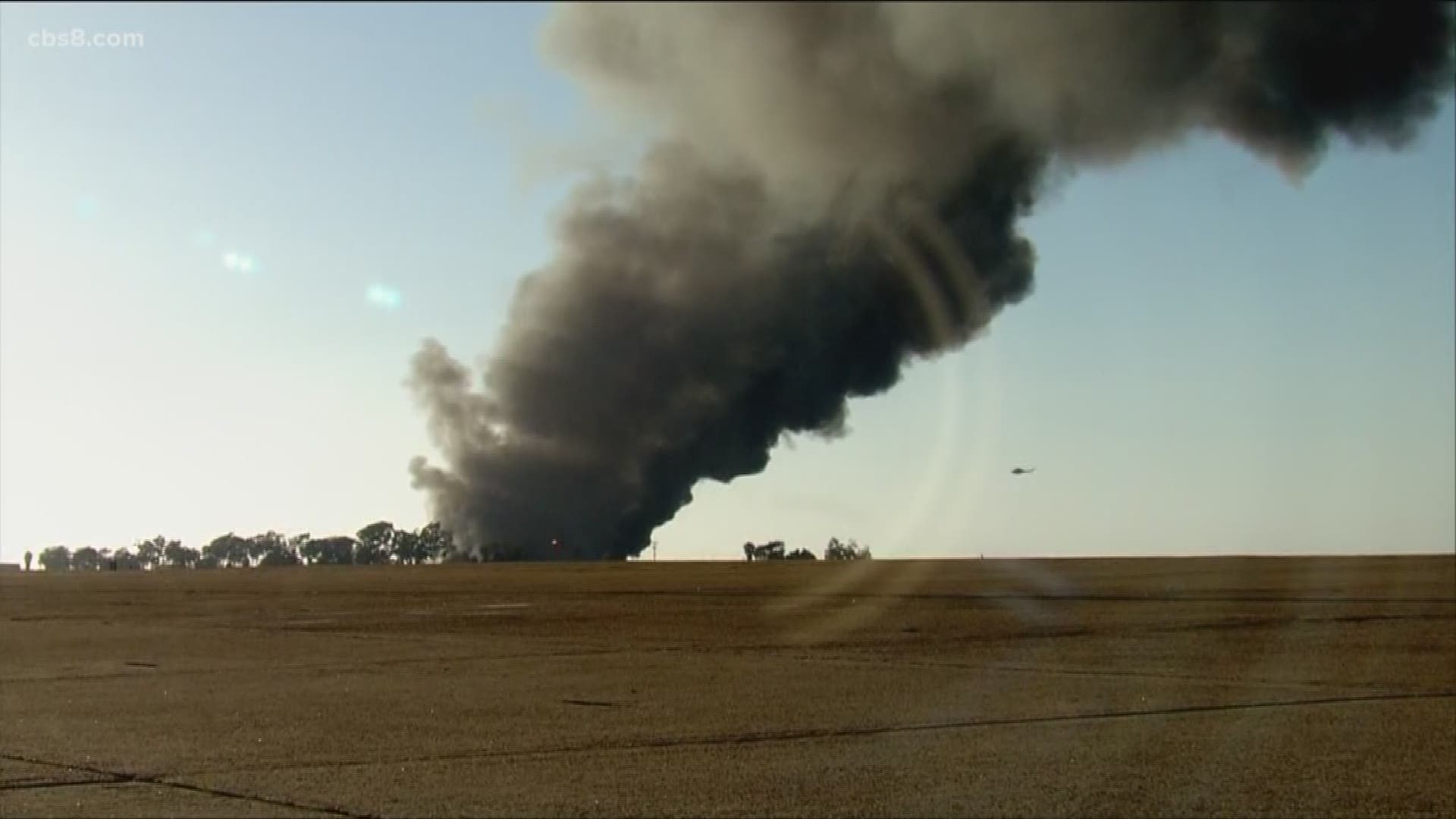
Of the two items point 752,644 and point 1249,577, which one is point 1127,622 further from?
point 1249,577

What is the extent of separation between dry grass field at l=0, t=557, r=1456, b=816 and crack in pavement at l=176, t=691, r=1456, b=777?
0.04m

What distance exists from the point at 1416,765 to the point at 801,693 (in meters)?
5.57

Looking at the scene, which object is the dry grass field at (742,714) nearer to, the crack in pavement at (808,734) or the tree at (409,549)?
the crack in pavement at (808,734)

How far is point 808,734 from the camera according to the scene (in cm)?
1192

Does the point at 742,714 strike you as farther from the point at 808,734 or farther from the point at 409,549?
the point at 409,549

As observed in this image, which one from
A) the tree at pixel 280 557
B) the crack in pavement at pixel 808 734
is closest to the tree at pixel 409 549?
the tree at pixel 280 557

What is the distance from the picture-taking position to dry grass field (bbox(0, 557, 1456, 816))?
930 cm

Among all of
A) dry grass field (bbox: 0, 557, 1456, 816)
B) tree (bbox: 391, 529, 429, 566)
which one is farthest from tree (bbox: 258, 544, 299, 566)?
dry grass field (bbox: 0, 557, 1456, 816)

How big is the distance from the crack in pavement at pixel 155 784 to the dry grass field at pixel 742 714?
27 millimetres

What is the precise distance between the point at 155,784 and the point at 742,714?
15.8ft

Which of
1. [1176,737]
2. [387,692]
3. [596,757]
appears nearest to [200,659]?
[387,692]

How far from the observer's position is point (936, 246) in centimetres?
7962

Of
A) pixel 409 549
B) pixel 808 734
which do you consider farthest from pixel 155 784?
pixel 409 549

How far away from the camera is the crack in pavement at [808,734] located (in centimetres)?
1048
